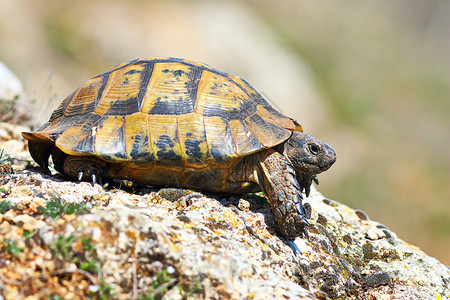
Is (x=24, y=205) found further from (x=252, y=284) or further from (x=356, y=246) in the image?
(x=356, y=246)

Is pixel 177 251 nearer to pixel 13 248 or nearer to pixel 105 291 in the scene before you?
pixel 105 291

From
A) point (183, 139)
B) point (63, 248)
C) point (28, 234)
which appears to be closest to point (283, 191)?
point (183, 139)

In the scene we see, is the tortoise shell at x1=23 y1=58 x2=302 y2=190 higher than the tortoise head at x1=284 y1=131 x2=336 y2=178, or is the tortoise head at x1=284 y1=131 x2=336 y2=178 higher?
the tortoise head at x1=284 y1=131 x2=336 y2=178

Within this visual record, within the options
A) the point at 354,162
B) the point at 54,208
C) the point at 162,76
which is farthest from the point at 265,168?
the point at 354,162

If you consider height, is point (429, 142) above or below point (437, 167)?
above

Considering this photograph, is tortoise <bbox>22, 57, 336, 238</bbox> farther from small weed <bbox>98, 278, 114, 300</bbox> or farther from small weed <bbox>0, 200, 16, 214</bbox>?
small weed <bbox>98, 278, 114, 300</bbox>

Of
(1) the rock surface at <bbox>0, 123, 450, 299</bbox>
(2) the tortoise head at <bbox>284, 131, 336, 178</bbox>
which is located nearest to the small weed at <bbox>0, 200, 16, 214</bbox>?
(1) the rock surface at <bbox>0, 123, 450, 299</bbox>

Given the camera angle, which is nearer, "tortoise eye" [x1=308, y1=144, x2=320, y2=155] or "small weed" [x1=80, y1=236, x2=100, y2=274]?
"small weed" [x1=80, y1=236, x2=100, y2=274]
